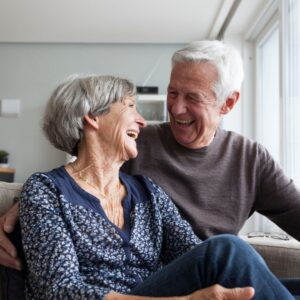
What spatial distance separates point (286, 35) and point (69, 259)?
2.45m

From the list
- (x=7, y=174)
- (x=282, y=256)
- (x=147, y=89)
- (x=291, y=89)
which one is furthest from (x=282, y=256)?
(x=7, y=174)

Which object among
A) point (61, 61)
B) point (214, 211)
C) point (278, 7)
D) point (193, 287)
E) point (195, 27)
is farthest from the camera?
point (61, 61)

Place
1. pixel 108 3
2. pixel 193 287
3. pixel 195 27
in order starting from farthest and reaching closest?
pixel 195 27 → pixel 108 3 → pixel 193 287

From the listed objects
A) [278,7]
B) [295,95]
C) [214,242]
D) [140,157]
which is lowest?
[214,242]

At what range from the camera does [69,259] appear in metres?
1.04

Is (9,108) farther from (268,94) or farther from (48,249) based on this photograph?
(48,249)

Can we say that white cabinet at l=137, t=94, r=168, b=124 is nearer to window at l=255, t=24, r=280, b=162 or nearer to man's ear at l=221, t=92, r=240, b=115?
window at l=255, t=24, r=280, b=162

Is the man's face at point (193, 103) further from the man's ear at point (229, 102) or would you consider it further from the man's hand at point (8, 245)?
the man's hand at point (8, 245)

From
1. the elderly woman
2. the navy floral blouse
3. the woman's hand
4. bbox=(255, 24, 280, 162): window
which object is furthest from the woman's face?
bbox=(255, 24, 280, 162): window

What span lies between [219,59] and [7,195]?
0.87m

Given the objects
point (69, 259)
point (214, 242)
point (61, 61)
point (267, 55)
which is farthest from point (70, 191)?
point (61, 61)

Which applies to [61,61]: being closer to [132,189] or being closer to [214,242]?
[132,189]

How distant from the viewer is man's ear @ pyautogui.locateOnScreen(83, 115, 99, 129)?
1.33 m

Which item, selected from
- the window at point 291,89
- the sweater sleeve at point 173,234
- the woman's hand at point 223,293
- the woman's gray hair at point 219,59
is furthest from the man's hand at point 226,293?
the window at point 291,89
